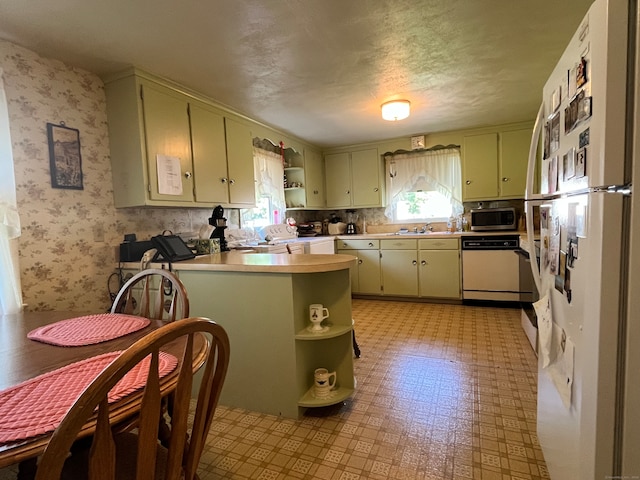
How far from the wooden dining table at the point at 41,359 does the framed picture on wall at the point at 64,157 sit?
1053 millimetres

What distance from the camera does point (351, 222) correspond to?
5141 millimetres

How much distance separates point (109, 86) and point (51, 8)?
0.77 meters

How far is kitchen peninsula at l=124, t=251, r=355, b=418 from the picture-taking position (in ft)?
5.95

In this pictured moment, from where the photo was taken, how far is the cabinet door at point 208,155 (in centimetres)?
264

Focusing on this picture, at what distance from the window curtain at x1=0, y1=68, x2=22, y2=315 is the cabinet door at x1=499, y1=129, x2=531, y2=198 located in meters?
4.58

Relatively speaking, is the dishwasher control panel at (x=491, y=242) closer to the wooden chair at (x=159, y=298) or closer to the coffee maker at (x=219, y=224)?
the coffee maker at (x=219, y=224)

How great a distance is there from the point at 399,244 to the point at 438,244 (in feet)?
1.59

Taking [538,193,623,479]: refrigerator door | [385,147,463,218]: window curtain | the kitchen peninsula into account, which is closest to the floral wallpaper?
the kitchen peninsula

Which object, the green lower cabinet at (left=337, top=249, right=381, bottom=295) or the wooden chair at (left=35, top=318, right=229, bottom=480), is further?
the green lower cabinet at (left=337, top=249, right=381, bottom=295)

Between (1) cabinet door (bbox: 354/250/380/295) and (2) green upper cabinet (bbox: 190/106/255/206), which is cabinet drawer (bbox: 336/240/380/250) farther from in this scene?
(2) green upper cabinet (bbox: 190/106/255/206)

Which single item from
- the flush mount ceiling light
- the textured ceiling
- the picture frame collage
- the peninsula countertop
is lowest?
the peninsula countertop

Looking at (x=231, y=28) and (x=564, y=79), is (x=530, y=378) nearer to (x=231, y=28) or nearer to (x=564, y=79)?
(x=564, y=79)

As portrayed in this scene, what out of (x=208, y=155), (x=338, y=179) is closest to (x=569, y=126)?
(x=208, y=155)

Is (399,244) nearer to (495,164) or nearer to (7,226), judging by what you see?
(495,164)
